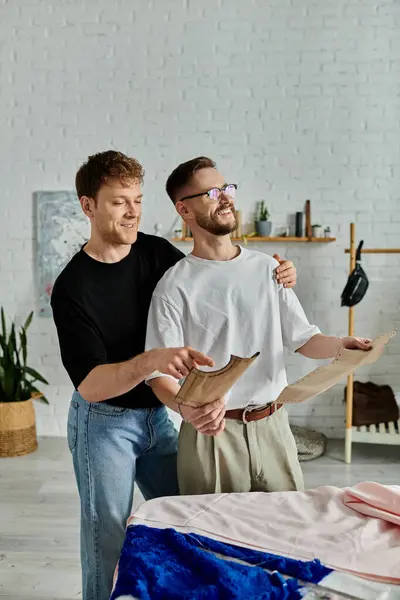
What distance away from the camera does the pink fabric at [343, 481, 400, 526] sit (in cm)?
166

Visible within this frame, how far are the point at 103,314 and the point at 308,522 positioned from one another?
829 mm

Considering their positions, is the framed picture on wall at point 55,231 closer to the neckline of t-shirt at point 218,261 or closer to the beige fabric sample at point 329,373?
the neckline of t-shirt at point 218,261

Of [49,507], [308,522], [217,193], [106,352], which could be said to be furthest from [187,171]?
[49,507]

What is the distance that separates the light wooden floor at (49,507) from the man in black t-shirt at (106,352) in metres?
0.97

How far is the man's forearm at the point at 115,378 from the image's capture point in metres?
1.70

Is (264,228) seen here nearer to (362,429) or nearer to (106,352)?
(362,429)

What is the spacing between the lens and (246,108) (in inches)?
186

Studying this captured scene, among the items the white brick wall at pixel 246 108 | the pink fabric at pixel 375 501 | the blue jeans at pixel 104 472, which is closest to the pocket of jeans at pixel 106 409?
the blue jeans at pixel 104 472

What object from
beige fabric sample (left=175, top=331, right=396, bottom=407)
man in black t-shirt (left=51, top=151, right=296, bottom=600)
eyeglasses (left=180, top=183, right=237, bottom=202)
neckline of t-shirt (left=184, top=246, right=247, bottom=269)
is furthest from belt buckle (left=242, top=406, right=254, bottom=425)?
eyeglasses (left=180, top=183, right=237, bottom=202)

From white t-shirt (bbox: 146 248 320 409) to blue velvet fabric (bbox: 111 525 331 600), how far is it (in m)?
0.49

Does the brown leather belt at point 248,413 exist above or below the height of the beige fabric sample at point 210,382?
below

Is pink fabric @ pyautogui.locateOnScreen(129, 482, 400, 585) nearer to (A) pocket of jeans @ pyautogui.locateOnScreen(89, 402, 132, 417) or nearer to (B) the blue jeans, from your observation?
(B) the blue jeans

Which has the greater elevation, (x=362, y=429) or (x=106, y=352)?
(x=106, y=352)

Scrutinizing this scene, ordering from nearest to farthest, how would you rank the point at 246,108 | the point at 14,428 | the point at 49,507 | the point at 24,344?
the point at 49,507, the point at 14,428, the point at 24,344, the point at 246,108
